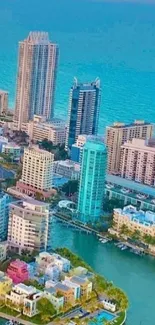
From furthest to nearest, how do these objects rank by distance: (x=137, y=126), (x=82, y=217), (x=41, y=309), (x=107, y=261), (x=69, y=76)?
(x=69, y=76) → (x=137, y=126) → (x=82, y=217) → (x=107, y=261) → (x=41, y=309)

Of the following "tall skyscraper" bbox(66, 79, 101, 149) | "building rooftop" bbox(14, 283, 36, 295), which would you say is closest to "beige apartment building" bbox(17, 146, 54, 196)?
"tall skyscraper" bbox(66, 79, 101, 149)

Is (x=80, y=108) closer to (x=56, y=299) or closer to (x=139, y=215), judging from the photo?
(x=139, y=215)

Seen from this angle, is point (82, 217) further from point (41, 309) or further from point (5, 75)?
point (5, 75)

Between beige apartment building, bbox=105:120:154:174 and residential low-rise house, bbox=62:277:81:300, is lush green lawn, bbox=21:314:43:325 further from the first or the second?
beige apartment building, bbox=105:120:154:174

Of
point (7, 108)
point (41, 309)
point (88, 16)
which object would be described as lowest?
point (41, 309)

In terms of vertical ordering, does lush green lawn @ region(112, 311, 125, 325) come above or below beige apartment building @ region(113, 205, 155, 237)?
below

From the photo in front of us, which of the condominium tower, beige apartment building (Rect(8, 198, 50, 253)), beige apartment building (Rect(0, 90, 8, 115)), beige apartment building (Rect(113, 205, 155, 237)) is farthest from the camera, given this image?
beige apartment building (Rect(0, 90, 8, 115))

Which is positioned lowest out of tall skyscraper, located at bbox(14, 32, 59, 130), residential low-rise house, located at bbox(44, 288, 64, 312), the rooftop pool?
the rooftop pool

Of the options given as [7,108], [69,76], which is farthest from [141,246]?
[69,76]
